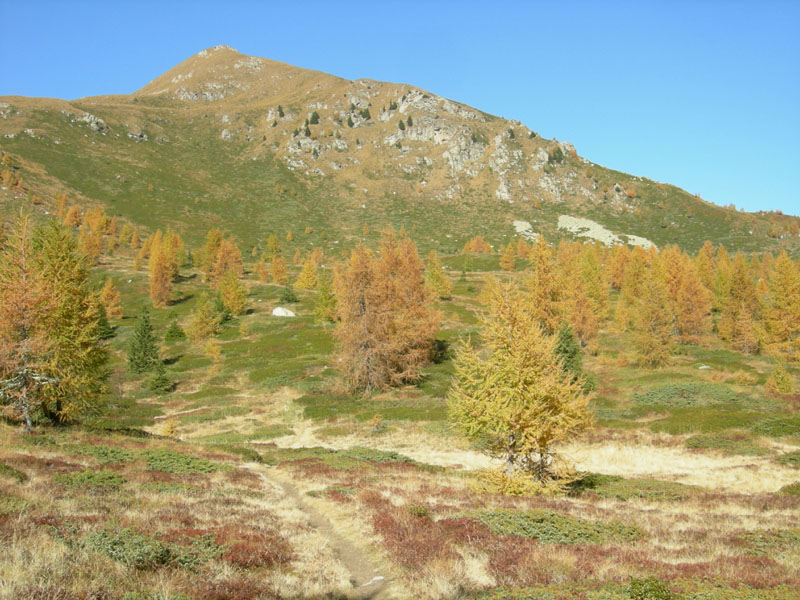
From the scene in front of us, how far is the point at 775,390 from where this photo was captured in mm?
38125

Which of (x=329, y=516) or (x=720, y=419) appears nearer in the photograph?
(x=329, y=516)

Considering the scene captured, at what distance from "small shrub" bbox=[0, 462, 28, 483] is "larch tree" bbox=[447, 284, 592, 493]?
1335cm

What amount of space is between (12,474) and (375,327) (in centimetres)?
3053

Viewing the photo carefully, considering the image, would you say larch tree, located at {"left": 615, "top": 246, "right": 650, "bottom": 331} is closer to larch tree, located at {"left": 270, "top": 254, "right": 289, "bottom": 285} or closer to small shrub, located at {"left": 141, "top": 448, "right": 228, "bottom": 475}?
small shrub, located at {"left": 141, "top": 448, "right": 228, "bottom": 475}

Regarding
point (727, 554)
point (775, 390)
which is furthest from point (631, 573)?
point (775, 390)

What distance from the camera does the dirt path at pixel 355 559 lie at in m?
7.80

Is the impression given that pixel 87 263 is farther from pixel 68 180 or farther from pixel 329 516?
pixel 68 180

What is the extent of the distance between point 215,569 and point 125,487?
8.06 meters

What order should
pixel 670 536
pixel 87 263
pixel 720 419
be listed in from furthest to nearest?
pixel 720 419, pixel 87 263, pixel 670 536

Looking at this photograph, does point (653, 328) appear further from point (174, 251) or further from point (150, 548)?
point (174, 251)

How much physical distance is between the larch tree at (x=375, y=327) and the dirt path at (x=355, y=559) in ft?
83.8

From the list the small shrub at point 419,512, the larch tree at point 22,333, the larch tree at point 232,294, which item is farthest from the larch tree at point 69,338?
the larch tree at point 232,294

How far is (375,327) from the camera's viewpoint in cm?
4128

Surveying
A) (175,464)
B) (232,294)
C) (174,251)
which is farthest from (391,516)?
(174,251)
